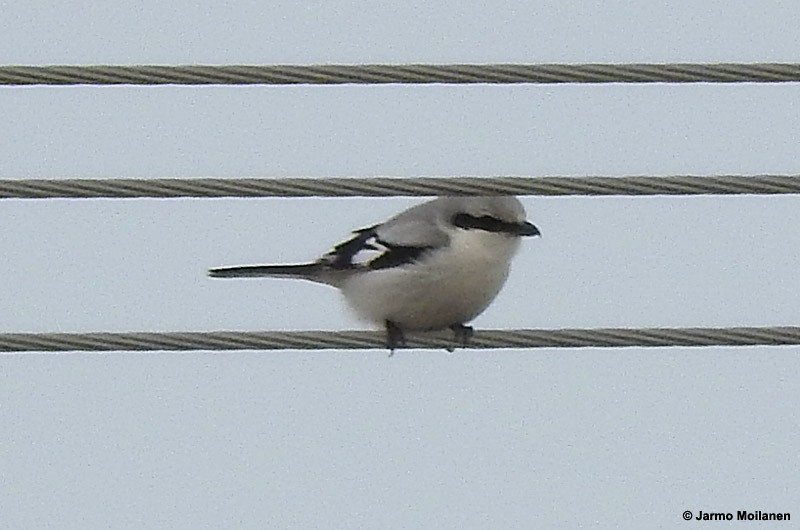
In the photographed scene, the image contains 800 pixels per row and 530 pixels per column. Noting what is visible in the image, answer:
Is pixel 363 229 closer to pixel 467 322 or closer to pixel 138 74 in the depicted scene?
pixel 467 322

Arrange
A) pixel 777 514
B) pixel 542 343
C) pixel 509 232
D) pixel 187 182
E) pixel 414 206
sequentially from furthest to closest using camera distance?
pixel 414 206 → pixel 509 232 → pixel 777 514 → pixel 542 343 → pixel 187 182

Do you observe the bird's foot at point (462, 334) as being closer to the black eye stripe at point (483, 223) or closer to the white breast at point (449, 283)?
the white breast at point (449, 283)

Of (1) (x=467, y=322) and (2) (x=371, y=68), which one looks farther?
(1) (x=467, y=322)

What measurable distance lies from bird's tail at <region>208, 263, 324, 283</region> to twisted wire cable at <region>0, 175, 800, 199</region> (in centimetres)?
173

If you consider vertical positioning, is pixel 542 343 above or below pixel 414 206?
below

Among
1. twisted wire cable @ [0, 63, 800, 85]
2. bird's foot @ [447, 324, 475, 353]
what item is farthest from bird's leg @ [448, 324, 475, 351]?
twisted wire cable @ [0, 63, 800, 85]

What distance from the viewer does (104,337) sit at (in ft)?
14.2

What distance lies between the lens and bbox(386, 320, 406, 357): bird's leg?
5309mm

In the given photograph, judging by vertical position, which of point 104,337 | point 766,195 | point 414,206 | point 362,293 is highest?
point 414,206

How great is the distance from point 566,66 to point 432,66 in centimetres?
32

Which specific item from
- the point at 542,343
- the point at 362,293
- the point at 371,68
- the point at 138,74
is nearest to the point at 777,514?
the point at 542,343

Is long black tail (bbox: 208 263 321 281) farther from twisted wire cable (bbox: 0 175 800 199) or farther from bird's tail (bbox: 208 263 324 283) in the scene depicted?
twisted wire cable (bbox: 0 175 800 199)

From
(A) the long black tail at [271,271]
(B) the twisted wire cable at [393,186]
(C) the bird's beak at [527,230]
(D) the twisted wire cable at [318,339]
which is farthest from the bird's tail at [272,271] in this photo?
(B) the twisted wire cable at [393,186]

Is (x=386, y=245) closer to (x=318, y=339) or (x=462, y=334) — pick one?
(x=462, y=334)
